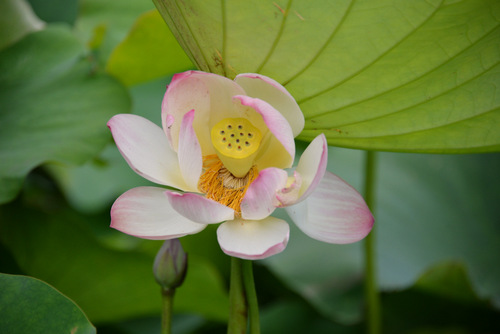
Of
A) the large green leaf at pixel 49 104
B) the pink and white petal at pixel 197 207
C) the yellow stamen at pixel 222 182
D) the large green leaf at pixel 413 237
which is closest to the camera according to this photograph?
the pink and white petal at pixel 197 207

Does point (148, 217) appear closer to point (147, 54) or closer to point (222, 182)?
point (222, 182)

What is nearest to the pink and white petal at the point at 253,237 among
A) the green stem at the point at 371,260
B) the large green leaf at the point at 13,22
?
the green stem at the point at 371,260

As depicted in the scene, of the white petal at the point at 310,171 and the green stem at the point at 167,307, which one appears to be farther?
the green stem at the point at 167,307

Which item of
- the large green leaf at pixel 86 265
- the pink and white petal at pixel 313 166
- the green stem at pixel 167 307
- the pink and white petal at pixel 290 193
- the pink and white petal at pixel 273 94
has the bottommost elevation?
the large green leaf at pixel 86 265

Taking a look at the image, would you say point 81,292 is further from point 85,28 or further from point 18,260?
point 85,28

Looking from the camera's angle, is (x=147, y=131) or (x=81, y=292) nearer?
(x=147, y=131)

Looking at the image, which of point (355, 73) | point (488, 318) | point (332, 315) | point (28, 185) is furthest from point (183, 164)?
point (28, 185)

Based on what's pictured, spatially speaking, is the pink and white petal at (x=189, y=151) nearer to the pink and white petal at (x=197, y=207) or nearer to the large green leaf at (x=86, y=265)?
the pink and white petal at (x=197, y=207)

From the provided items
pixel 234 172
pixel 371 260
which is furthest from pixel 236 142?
pixel 371 260
